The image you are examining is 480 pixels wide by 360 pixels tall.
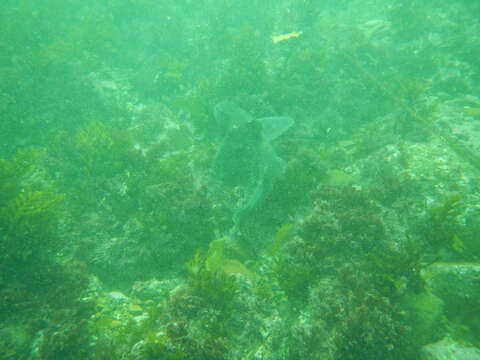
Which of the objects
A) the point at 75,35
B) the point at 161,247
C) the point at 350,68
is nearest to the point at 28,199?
the point at 161,247

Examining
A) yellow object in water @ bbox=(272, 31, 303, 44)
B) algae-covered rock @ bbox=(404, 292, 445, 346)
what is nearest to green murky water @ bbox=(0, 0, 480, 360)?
algae-covered rock @ bbox=(404, 292, 445, 346)

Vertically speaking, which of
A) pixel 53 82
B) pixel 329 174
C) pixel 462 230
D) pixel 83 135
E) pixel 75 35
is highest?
pixel 75 35

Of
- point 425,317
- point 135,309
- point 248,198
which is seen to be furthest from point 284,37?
point 135,309

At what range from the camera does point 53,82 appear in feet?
37.6

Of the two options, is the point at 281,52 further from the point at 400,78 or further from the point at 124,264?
the point at 124,264

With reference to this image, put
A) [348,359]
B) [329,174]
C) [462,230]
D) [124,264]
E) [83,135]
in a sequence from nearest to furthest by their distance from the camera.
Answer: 1. [348,359]
2. [462,230]
3. [124,264]
4. [329,174]
5. [83,135]

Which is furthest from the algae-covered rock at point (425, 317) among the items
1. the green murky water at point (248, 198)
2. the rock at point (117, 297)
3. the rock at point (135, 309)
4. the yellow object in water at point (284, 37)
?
the yellow object in water at point (284, 37)

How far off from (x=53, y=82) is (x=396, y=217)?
13.4 meters

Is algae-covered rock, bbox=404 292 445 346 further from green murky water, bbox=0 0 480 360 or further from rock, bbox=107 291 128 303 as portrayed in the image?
rock, bbox=107 291 128 303

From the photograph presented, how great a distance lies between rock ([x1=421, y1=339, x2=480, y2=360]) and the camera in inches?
136

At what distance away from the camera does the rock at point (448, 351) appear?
3.44m

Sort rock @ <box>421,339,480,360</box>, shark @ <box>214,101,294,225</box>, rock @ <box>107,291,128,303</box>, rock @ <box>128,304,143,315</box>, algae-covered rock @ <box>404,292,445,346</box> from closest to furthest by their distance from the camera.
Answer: rock @ <box>421,339,480,360</box> → algae-covered rock @ <box>404,292,445,346</box> → rock @ <box>128,304,143,315</box> → rock @ <box>107,291,128,303</box> → shark @ <box>214,101,294,225</box>

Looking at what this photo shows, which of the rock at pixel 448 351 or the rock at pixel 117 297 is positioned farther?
the rock at pixel 117 297

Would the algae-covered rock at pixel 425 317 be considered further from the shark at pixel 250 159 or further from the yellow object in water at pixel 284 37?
the yellow object in water at pixel 284 37
